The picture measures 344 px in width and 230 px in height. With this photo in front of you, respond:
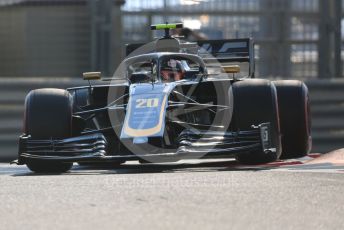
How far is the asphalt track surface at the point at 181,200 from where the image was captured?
5398mm

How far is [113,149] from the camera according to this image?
28.7ft

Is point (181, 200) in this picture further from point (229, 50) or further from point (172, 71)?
point (229, 50)

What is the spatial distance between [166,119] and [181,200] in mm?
2478

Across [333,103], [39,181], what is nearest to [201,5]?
[333,103]

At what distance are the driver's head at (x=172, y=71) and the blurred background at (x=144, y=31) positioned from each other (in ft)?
7.67

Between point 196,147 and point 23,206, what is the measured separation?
2.54 meters

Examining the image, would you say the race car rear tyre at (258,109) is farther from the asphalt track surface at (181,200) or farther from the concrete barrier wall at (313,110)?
the concrete barrier wall at (313,110)

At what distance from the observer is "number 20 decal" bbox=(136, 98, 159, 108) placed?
845cm

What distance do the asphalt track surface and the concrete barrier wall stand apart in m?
2.63

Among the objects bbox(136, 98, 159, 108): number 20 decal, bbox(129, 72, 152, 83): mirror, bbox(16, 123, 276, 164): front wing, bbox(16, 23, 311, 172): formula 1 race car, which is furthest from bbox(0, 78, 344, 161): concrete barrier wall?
bbox(136, 98, 159, 108): number 20 decal

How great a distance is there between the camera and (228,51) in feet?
34.8

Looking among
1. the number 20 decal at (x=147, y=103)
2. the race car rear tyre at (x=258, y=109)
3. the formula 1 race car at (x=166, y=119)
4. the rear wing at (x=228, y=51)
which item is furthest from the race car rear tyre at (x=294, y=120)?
the number 20 decal at (x=147, y=103)

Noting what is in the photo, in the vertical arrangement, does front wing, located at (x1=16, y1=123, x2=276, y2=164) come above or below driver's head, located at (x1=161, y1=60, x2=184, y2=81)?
below

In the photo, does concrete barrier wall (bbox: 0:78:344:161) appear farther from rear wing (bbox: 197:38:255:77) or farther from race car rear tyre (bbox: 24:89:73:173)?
race car rear tyre (bbox: 24:89:73:173)
